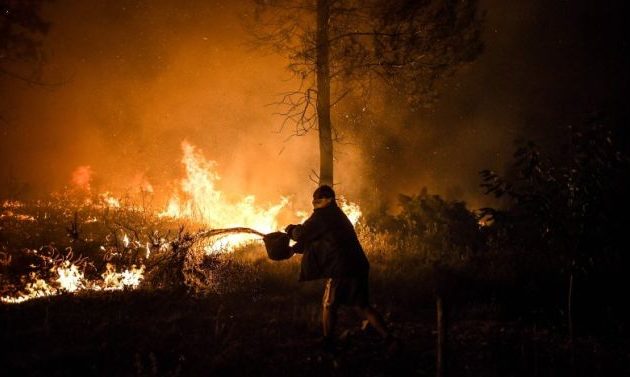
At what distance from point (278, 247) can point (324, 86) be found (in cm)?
563

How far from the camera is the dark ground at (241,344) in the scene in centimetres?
482

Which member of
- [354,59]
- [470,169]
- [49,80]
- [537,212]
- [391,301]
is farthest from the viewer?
[49,80]

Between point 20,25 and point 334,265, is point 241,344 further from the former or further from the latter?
point 20,25

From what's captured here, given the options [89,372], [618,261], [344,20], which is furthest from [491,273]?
[89,372]

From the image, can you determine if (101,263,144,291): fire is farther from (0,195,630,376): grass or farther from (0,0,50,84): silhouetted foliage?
(0,0,50,84): silhouetted foliage

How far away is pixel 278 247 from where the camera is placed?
19.3 ft

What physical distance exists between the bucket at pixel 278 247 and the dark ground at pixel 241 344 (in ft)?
3.14

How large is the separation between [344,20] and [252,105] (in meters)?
9.15

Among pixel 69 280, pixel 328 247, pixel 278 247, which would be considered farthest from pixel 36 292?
pixel 328 247

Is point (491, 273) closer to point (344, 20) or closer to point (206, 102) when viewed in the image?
point (344, 20)

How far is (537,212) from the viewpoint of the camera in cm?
599

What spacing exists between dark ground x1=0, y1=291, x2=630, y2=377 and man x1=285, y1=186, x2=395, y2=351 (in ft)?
1.24

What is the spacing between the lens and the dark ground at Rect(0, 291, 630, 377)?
190 inches

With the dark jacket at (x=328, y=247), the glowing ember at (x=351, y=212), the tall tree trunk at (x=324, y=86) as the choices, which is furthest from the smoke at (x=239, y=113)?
the dark jacket at (x=328, y=247)
